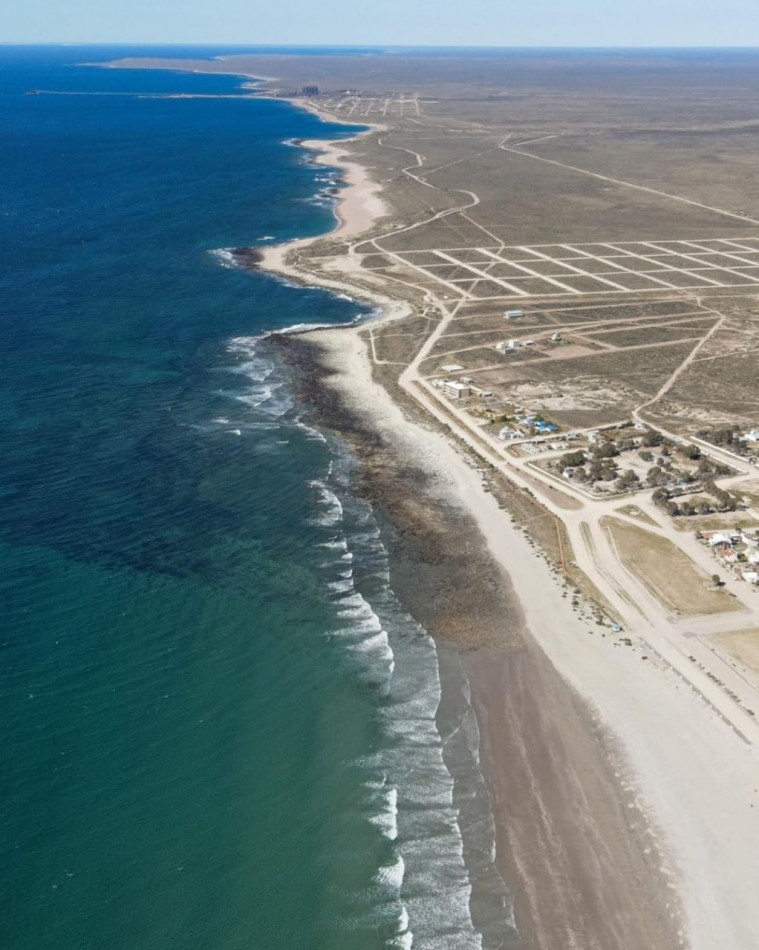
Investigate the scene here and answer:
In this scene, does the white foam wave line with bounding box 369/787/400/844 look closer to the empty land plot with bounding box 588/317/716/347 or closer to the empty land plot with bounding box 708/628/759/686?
the empty land plot with bounding box 708/628/759/686

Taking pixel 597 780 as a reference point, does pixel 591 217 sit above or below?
above

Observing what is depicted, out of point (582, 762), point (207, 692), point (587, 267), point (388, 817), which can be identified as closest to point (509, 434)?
point (582, 762)

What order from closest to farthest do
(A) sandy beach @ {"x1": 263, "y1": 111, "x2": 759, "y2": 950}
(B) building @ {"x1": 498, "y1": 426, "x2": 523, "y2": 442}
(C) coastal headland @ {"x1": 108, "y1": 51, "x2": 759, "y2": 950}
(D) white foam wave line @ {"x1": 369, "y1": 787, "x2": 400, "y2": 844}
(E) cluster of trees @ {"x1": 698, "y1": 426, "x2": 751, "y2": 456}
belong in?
(A) sandy beach @ {"x1": 263, "y1": 111, "x2": 759, "y2": 950}, (C) coastal headland @ {"x1": 108, "y1": 51, "x2": 759, "y2": 950}, (D) white foam wave line @ {"x1": 369, "y1": 787, "x2": 400, "y2": 844}, (E) cluster of trees @ {"x1": 698, "y1": 426, "x2": 751, "y2": 456}, (B) building @ {"x1": 498, "y1": 426, "x2": 523, "y2": 442}

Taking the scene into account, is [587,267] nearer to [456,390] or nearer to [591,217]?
[591,217]

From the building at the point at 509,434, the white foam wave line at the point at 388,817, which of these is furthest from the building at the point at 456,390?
the white foam wave line at the point at 388,817

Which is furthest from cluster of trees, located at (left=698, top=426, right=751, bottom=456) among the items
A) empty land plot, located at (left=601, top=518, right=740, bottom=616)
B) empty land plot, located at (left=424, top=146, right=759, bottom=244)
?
empty land plot, located at (left=424, top=146, right=759, bottom=244)

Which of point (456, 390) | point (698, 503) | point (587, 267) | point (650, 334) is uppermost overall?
point (587, 267)

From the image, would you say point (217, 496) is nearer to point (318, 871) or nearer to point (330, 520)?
point (330, 520)
